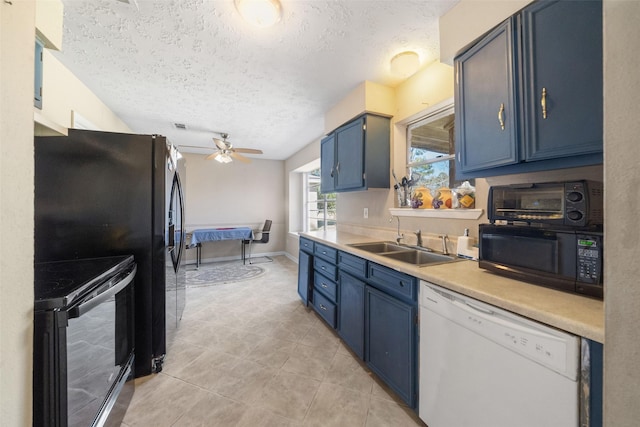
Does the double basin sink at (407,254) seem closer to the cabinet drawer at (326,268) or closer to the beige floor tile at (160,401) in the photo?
the cabinet drawer at (326,268)

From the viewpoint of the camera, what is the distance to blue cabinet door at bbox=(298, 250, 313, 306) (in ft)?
9.00

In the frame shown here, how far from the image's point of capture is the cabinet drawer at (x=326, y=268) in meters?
2.23

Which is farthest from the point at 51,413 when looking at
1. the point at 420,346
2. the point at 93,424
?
the point at 420,346

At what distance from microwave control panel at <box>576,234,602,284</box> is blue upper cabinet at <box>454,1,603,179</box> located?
361mm

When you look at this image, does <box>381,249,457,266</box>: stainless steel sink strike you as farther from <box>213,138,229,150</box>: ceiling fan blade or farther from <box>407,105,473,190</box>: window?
<box>213,138,229,150</box>: ceiling fan blade

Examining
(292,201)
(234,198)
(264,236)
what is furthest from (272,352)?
(234,198)

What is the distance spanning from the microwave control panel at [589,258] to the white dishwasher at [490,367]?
30 cm

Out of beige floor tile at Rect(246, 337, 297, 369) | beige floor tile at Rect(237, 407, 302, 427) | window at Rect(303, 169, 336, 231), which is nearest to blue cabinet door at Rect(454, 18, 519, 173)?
beige floor tile at Rect(237, 407, 302, 427)

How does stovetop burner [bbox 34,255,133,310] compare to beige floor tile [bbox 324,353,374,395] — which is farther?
beige floor tile [bbox 324,353,374,395]

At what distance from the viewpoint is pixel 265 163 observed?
5.95m

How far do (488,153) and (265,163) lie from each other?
A: 17.3 feet

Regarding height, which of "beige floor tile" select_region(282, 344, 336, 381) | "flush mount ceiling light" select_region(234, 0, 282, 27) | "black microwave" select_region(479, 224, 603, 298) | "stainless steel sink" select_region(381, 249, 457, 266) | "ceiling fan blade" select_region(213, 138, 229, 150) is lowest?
"beige floor tile" select_region(282, 344, 336, 381)

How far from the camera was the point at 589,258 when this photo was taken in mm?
887

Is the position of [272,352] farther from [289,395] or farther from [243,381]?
[289,395]
